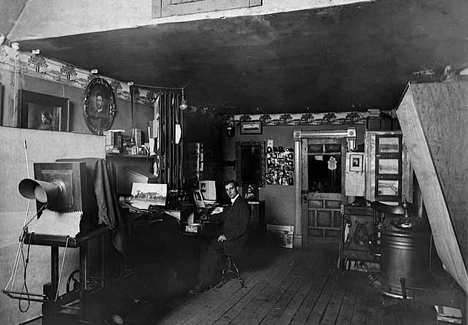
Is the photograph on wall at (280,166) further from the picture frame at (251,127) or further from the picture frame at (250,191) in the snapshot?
the picture frame at (251,127)

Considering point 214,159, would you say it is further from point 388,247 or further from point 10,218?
point 10,218

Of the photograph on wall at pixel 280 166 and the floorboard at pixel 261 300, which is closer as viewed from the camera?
the floorboard at pixel 261 300

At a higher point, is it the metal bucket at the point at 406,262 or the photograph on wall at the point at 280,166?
the photograph on wall at the point at 280,166

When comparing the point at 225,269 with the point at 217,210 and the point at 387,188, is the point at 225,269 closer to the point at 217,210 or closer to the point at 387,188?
the point at 217,210

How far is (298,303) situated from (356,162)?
3.05 meters

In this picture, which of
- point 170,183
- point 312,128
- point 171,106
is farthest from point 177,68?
point 312,128

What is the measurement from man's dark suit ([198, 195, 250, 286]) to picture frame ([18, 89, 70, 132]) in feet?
8.07

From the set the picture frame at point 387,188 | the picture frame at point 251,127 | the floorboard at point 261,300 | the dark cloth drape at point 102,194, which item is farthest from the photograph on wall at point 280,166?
the dark cloth drape at point 102,194

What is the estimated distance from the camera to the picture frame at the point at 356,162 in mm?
6867

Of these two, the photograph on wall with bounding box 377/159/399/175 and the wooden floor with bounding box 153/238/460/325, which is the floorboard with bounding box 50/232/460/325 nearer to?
the wooden floor with bounding box 153/238/460/325

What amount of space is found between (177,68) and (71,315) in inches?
115

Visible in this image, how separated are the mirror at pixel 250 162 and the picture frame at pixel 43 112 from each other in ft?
15.8

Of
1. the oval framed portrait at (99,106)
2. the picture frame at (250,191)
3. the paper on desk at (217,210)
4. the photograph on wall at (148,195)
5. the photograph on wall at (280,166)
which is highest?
the oval framed portrait at (99,106)

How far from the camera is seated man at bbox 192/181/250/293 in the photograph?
5352 mm
